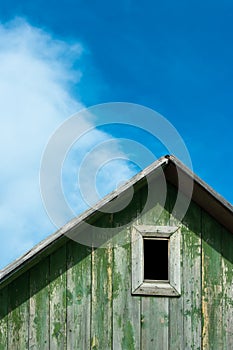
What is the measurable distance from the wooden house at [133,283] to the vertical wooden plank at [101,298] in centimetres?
1

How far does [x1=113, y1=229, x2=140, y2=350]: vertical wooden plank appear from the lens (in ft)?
36.0

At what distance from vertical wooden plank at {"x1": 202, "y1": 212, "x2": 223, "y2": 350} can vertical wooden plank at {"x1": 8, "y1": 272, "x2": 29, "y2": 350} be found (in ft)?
8.40

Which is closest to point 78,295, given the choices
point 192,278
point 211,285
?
point 192,278

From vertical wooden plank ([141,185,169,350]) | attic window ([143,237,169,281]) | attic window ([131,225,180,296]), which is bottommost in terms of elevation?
vertical wooden plank ([141,185,169,350])

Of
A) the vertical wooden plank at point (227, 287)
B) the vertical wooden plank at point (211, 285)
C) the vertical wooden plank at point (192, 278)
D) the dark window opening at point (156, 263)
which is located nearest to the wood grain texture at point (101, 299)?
the vertical wooden plank at point (192, 278)

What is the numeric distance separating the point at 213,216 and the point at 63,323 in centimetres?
271

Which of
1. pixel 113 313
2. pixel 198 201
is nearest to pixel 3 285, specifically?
pixel 113 313

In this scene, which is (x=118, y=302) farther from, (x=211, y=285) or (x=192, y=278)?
(x=211, y=285)

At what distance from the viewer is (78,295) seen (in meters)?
11.0

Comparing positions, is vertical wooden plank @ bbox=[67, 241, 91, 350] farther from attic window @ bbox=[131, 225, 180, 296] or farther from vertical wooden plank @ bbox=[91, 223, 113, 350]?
attic window @ bbox=[131, 225, 180, 296]

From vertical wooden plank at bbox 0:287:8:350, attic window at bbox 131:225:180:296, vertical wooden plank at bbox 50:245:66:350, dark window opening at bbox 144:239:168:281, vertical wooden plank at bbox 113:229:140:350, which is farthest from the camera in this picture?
dark window opening at bbox 144:239:168:281

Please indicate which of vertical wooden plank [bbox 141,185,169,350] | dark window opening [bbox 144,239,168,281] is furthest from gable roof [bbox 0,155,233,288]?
dark window opening [bbox 144,239,168,281]

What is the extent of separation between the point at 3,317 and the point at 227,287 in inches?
128

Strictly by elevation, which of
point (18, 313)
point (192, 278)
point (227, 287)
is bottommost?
point (18, 313)
